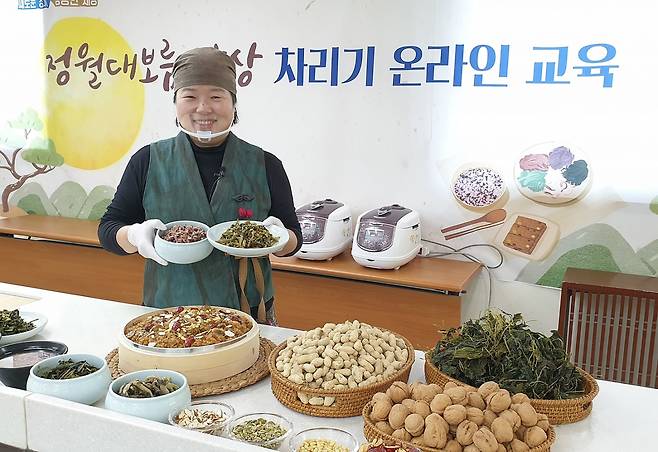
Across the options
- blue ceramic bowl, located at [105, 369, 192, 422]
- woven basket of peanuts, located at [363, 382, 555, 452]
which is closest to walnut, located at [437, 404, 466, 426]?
woven basket of peanuts, located at [363, 382, 555, 452]

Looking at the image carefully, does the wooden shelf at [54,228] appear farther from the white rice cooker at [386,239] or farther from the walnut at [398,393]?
the walnut at [398,393]

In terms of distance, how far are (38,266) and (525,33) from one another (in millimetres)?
3415

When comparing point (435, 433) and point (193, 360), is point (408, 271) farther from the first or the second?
point (435, 433)

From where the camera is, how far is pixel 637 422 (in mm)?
1641

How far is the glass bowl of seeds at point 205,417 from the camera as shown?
1.49m

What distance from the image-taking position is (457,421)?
1.38 meters

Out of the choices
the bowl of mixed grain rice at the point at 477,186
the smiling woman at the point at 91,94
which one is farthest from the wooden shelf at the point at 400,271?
the smiling woman at the point at 91,94

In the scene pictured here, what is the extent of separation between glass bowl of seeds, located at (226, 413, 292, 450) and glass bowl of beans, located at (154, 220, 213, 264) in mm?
798

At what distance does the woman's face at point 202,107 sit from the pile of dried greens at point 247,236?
1.22 feet

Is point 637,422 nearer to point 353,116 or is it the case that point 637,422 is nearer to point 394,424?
point 394,424

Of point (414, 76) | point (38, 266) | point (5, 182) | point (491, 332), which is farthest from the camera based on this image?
point (5, 182)

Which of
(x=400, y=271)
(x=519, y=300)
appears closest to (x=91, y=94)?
Answer: (x=400, y=271)

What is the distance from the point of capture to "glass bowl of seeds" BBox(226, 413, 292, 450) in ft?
4.75

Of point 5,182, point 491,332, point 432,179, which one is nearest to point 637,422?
point 491,332
